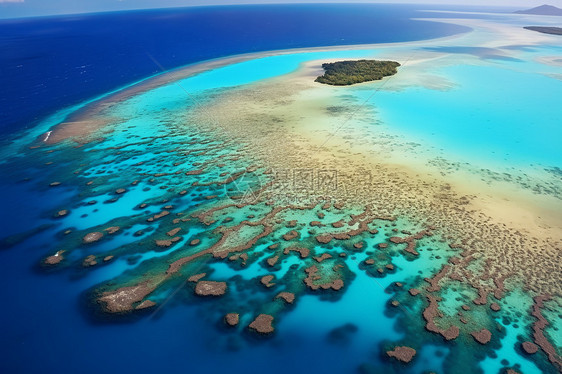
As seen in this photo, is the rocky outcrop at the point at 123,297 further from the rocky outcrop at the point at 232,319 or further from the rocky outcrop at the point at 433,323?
the rocky outcrop at the point at 433,323

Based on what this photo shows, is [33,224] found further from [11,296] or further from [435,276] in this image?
[435,276]

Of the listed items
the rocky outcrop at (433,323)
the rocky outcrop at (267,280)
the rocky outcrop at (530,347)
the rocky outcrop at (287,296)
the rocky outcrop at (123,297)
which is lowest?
the rocky outcrop at (530,347)

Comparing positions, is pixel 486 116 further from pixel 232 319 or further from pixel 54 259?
pixel 54 259

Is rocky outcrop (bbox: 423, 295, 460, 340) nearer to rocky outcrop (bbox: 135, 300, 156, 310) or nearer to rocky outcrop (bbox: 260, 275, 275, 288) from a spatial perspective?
rocky outcrop (bbox: 260, 275, 275, 288)

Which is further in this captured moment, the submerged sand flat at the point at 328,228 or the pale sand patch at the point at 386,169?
the pale sand patch at the point at 386,169

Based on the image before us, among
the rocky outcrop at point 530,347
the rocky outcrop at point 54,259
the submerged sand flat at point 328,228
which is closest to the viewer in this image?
the rocky outcrop at point 530,347

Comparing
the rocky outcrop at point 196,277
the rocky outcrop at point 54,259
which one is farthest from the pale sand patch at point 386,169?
the rocky outcrop at point 54,259

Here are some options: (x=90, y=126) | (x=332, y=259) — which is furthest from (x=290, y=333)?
(x=90, y=126)
